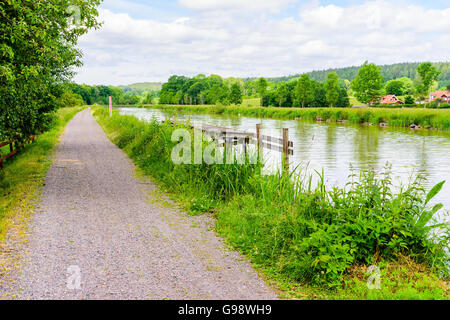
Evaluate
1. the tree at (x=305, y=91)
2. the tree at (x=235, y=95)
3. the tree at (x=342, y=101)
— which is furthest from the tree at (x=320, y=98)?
the tree at (x=235, y=95)

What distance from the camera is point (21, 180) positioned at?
998cm

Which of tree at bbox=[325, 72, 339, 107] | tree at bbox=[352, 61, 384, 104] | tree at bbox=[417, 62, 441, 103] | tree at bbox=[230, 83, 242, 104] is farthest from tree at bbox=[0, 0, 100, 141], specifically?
tree at bbox=[230, 83, 242, 104]

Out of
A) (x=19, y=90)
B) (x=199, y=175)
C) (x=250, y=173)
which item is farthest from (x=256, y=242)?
(x=19, y=90)

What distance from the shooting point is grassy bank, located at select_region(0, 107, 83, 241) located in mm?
7136

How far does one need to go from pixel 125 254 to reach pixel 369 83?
7324cm

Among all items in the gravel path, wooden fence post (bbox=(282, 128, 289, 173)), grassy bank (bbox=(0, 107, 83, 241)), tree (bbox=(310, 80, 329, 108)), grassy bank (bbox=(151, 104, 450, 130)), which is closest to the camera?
the gravel path

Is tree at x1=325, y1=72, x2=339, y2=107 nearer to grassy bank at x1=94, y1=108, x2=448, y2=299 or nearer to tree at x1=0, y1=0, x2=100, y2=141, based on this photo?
tree at x1=0, y1=0, x2=100, y2=141

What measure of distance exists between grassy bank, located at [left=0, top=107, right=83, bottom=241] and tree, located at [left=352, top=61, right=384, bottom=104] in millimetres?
66323

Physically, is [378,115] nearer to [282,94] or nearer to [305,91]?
[305,91]

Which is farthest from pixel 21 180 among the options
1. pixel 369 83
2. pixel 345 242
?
pixel 369 83

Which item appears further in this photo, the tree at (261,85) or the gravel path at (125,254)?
the tree at (261,85)

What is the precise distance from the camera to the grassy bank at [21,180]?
7.14 meters

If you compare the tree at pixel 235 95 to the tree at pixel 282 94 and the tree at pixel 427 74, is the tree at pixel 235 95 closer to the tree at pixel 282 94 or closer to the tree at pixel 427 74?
the tree at pixel 282 94

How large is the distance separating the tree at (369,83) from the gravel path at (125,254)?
70234mm
